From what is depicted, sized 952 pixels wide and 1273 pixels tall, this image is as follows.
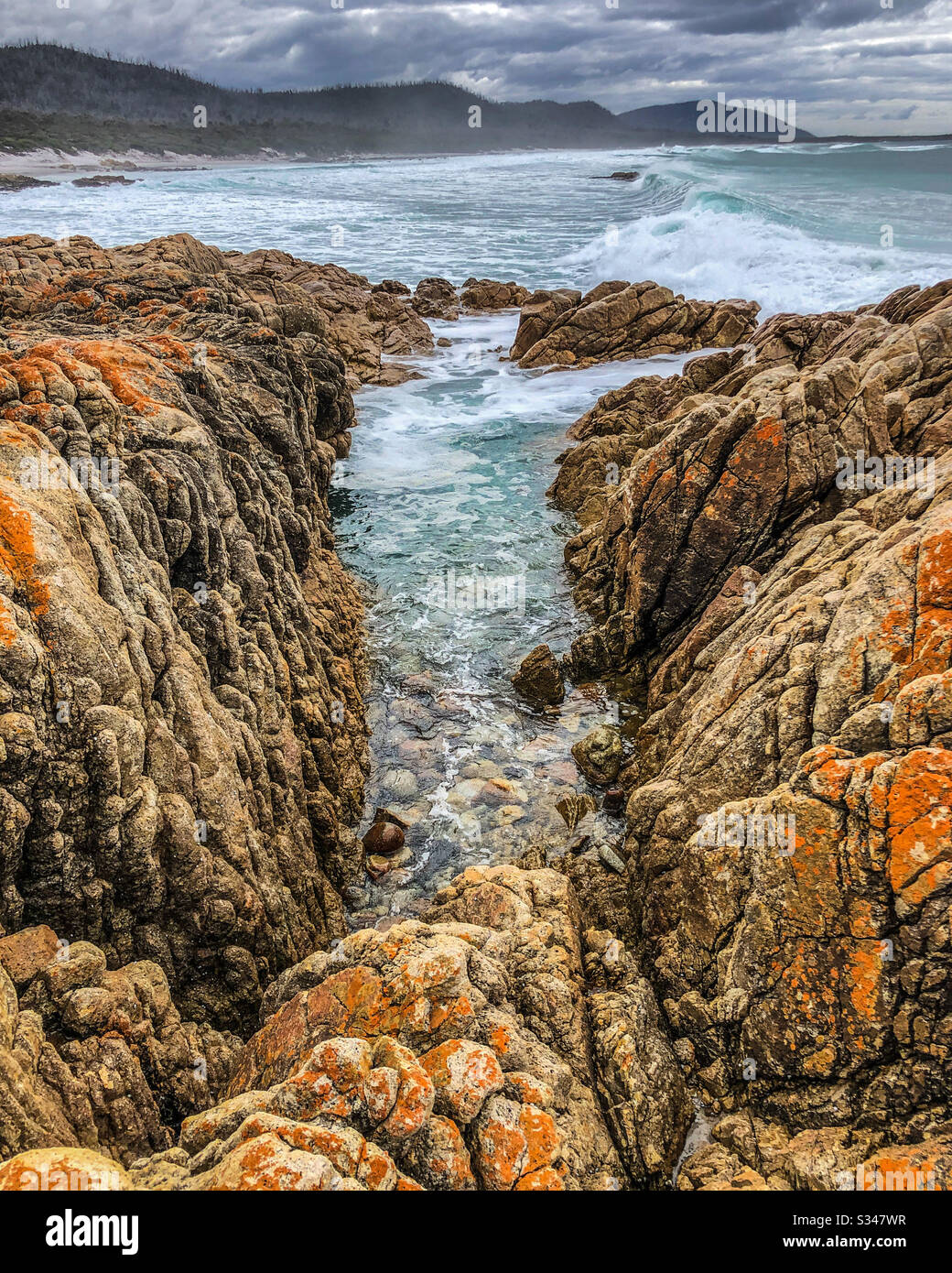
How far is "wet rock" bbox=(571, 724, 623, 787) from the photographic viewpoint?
36.8 feet

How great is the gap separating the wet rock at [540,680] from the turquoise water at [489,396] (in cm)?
32

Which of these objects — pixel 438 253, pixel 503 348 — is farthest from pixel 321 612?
pixel 438 253

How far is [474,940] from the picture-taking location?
6.61 meters

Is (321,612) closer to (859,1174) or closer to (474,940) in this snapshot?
(474,940)

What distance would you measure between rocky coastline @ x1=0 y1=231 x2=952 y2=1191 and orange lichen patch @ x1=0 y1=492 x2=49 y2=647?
0.02 metres

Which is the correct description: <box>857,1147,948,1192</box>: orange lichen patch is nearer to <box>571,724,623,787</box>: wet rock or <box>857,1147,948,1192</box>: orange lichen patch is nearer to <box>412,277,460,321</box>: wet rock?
<box>571,724,623,787</box>: wet rock

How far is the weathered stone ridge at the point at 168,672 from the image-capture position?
5.96 meters

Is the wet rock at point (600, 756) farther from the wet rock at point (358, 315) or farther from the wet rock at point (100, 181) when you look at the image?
the wet rock at point (100, 181)

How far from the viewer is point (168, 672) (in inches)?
289

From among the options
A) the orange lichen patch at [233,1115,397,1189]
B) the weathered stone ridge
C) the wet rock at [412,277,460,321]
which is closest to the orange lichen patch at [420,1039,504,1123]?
the orange lichen patch at [233,1115,397,1189]

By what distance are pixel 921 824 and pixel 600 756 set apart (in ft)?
21.0

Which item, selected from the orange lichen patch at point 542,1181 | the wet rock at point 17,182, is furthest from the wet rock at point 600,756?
A: the wet rock at point 17,182

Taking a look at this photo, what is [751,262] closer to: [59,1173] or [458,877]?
[458,877]
